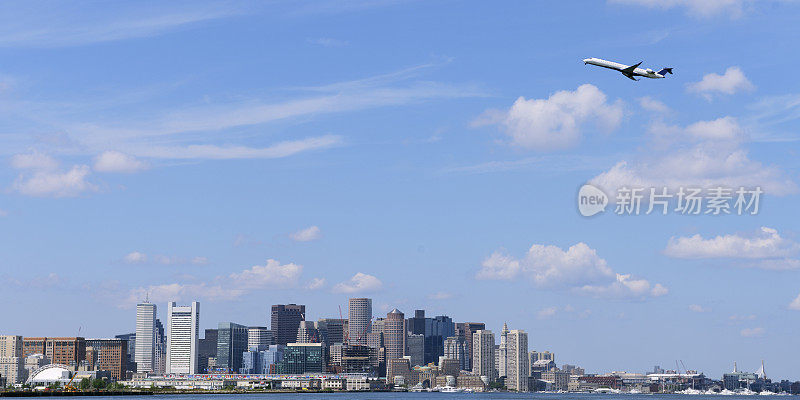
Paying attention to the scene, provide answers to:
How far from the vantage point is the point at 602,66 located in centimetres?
14900

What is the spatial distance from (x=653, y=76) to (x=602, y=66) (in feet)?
30.6

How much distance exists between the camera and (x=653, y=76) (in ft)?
466
